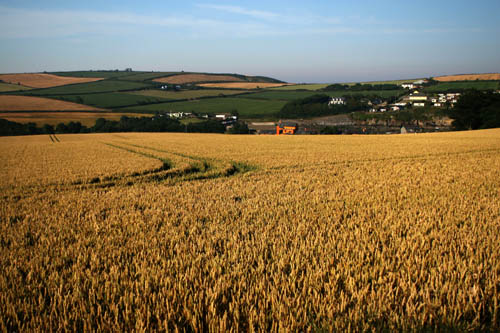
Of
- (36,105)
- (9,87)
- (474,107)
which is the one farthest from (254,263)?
(9,87)

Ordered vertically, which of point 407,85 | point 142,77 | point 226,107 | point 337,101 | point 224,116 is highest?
point 142,77

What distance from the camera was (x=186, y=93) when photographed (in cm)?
13838

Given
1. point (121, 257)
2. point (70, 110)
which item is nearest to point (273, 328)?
point (121, 257)

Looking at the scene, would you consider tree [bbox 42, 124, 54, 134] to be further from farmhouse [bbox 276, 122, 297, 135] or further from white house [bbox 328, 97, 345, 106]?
white house [bbox 328, 97, 345, 106]

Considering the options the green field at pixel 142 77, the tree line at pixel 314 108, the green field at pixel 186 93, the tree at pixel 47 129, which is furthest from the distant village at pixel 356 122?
the green field at pixel 142 77

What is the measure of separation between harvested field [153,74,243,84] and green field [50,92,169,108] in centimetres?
3958

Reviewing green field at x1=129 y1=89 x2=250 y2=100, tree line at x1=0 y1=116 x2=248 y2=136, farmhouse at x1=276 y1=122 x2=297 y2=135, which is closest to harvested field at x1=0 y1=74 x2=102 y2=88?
green field at x1=129 y1=89 x2=250 y2=100

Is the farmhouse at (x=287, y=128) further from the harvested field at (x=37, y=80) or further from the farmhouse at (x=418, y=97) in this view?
the harvested field at (x=37, y=80)

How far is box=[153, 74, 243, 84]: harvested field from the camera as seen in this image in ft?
526

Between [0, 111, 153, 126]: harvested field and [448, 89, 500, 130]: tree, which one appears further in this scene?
[0, 111, 153, 126]: harvested field

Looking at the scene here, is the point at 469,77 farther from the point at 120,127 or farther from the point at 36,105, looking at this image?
the point at 36,105

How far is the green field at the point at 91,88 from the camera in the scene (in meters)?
121

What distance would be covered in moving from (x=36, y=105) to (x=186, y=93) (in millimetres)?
58387

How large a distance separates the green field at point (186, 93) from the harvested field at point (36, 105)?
33225 mm
